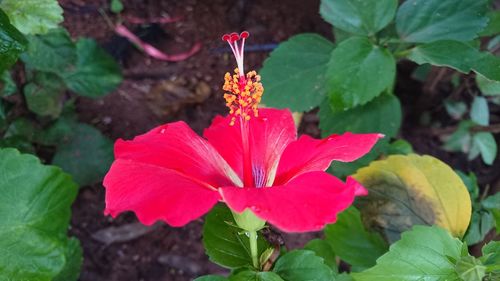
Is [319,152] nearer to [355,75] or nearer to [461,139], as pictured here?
[355,75]

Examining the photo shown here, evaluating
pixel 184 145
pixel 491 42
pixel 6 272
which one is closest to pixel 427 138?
pixel 491 42

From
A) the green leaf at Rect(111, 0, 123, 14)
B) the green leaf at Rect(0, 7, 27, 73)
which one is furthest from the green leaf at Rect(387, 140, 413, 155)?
the green leaf at Rect(111, 0, 123, 14)

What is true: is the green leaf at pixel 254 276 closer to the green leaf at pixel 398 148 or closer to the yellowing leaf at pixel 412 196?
the yellowing leaf at pixel 412 196

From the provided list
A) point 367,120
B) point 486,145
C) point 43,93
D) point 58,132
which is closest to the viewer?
point 367,120

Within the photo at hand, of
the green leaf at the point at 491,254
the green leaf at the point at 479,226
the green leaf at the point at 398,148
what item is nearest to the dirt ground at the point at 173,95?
the green leaf at the point at 398,148

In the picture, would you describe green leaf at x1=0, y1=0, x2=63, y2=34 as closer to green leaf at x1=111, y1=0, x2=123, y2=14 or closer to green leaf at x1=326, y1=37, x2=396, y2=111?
green leaf at x1=326, y1=37, x2=396, y2=111

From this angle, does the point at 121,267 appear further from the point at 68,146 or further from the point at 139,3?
the point at 139,3

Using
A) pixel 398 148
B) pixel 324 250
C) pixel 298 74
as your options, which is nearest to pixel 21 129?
pixel 298 74
